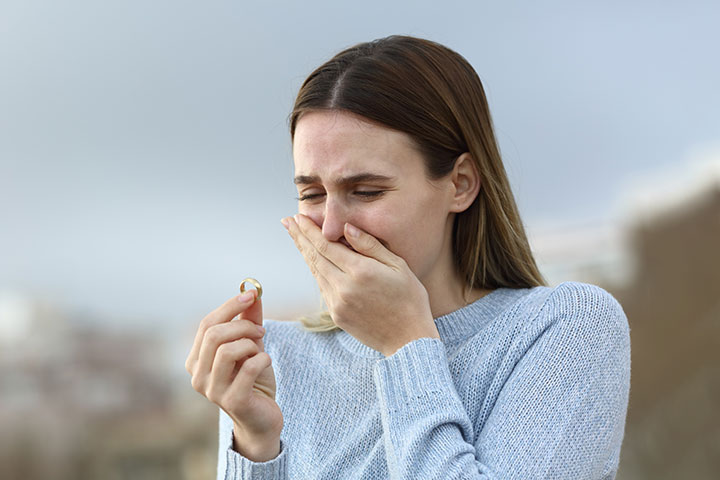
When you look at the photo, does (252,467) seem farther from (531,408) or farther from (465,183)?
(465,183)

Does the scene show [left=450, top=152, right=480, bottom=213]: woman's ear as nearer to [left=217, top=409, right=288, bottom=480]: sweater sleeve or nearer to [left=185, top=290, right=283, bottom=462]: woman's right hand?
[left=185, top=290, right=283, bottom=462]: woman's right hand

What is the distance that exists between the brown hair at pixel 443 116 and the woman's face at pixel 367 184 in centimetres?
4

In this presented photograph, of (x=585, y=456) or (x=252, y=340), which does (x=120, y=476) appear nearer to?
(x=252, y=340)

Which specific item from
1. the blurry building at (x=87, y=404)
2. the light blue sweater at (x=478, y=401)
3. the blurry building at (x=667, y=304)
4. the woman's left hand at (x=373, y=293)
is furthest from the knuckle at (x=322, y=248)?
the blurry building at (x=667, y=304)

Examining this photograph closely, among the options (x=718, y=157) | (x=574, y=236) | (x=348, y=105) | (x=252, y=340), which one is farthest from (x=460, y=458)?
(x=718, y=157)

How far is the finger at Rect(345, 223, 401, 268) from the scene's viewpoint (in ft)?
4.14

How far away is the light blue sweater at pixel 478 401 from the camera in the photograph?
1.13m

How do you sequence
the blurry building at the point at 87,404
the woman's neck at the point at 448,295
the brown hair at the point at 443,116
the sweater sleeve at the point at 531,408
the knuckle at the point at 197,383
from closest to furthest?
the sweater sleeve at the point at 531,408 < the knuckle at the point at 197,383 < the brown hair at the point at 443,116 < the woman's neck at the point at 448,295 < the blurry building at the point at 87,404

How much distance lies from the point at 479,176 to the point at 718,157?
3.17 m

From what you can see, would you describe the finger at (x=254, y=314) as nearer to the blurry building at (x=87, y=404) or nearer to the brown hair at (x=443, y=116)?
the brown hair at (x=443, y=116)

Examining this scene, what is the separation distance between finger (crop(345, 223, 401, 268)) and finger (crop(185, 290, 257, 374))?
0.66 feet

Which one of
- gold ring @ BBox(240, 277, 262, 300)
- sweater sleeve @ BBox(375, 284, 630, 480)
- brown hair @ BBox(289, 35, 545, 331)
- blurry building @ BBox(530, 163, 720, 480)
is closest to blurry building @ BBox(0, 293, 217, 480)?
blurry building @ BBox(530, 163, 720, 480)

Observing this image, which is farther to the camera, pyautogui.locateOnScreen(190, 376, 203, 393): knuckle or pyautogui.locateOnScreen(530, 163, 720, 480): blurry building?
pyautogui.locateOnScreen(530, 163, 720, 480): blurry building

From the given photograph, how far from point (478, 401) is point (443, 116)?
1.70 feet
